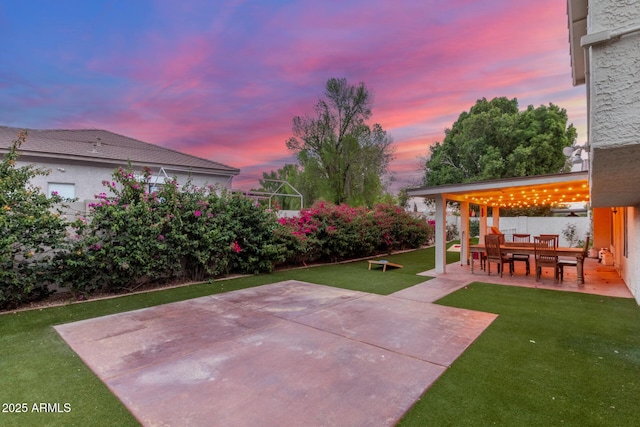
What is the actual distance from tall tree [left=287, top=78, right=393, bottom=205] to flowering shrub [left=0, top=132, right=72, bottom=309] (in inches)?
629

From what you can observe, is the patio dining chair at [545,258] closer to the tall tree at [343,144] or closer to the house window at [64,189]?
the tall tree at [343,144]

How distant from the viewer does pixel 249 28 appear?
9852 mm

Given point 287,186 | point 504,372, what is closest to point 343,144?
point 287,186

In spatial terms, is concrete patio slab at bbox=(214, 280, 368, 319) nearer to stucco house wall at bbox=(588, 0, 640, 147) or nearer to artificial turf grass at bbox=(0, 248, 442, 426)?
artificial turf grass at bbox=(0, 248, 442, 426)

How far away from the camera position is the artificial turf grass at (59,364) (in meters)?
2.63

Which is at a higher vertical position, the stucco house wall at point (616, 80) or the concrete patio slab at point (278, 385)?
the stucco house wall at point (616, 80)

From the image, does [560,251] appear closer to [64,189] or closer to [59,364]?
[59,364]

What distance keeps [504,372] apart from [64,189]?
47.1 feet

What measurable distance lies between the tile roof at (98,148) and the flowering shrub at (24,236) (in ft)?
21.2

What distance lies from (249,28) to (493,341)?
10.5 metres

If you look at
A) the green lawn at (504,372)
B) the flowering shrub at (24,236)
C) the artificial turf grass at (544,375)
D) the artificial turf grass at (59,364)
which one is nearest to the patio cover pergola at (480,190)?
the artificial turf grass at (59,364)

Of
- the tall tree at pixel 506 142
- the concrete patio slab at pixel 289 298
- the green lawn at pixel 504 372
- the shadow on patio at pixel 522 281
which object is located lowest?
the shadow on patio at pixel 522 281

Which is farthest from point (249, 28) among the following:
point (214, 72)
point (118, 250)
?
point (118, 250)

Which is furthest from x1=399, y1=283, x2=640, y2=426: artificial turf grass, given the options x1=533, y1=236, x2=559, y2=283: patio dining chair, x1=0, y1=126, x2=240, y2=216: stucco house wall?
x1=0, y1=126, x2=240, y2=216: stucco house wall
